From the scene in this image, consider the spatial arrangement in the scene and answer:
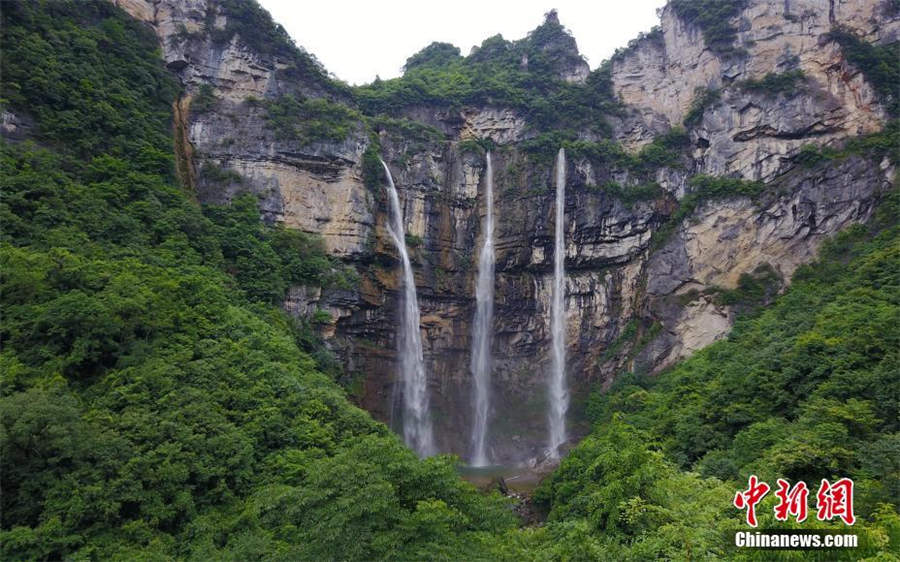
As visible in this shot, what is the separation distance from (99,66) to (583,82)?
86.1 feet

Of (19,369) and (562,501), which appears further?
(562,501)

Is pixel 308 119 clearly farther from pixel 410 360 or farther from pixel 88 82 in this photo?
pixel 410 360

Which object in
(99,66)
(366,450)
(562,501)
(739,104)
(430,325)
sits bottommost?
(562,501)

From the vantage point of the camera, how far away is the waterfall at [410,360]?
78.0 ft

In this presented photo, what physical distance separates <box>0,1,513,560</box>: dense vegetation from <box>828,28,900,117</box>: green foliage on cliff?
1042 inches

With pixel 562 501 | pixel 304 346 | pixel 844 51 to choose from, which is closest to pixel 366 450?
pixel 562 501

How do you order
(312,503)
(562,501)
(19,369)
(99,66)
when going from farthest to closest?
(99,66)
(562,501)
(19,369)
(312,503)

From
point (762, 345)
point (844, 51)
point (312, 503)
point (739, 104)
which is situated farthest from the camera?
point (739, 104)

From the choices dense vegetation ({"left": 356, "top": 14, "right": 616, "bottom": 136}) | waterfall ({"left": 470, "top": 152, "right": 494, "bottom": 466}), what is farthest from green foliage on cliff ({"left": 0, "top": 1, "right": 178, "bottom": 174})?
waterfall ({"left": 470, "top": 152, "right": 494, "bottom": 466})

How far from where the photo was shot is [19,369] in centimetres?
959

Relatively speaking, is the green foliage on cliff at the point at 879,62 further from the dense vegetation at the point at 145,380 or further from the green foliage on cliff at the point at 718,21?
the dense vegetation at the point at 145,380

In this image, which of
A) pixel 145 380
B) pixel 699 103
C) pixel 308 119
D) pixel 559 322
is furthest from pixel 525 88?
pixel 145 380

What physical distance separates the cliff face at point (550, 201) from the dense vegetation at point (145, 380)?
12.2 feet

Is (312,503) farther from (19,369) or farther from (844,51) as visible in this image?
(844,51)
